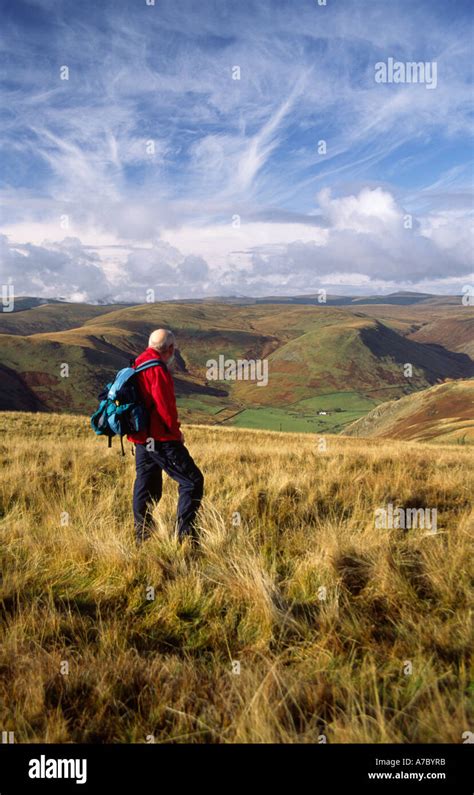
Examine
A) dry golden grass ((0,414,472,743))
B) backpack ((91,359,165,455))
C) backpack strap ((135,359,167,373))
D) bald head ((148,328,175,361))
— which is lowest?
dry golden grass ((0,414,472,743))

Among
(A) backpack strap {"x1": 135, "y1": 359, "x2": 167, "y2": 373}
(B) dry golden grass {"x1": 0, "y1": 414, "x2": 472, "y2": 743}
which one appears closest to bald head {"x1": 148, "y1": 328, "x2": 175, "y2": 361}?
(A) backpack strap {"x1": 135, "y1": 359, "x2": 167, "y2": 373}

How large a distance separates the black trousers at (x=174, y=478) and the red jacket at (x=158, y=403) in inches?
4.7

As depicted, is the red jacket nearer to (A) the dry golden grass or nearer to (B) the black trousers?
(B) the black trousers

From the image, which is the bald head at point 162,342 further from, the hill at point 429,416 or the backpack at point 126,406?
the hill at point 429,416

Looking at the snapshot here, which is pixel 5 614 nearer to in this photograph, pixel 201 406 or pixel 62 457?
pixel 62 457

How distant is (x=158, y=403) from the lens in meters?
4.63

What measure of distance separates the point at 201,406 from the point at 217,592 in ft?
509

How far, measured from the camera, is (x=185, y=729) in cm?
228

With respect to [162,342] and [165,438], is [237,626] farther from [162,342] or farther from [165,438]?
[162,342]

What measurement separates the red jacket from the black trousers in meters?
0.12

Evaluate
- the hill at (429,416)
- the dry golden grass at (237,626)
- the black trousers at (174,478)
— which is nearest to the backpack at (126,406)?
the black trousers at (174,478)

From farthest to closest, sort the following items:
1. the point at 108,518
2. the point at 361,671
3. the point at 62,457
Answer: the point at 62,457 → the point at 108,518 → the point at 361,671

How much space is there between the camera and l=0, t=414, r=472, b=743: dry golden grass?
2.31 m
